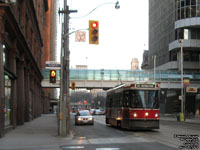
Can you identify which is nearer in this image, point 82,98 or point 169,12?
point 169,12

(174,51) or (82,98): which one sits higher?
(174,51)

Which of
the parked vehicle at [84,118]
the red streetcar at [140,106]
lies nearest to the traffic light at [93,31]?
the red streetcar at [140,106]

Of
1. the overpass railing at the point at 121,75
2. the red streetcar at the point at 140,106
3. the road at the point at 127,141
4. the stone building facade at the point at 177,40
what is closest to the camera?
the road at the point at 127,141

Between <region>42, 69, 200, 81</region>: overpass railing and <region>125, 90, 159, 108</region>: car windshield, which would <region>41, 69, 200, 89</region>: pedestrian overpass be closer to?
<region>42, 69, 200, 81</region>: overpass railing

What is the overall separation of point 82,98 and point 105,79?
90500mm

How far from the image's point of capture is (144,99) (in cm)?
2130

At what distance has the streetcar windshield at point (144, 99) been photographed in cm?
2119

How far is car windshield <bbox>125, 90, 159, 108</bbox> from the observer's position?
2120 centimetres

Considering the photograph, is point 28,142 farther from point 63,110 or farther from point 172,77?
point 172,77

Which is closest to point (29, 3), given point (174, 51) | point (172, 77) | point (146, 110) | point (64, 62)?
point (64, 62)

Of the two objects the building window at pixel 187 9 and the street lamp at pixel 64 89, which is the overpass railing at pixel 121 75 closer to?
the building window at pixel 187 9

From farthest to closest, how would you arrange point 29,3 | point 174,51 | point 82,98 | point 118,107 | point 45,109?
1. point 82,98
2. point 45,109
3. point 174,51
4. point 29,3
5. point 118,107

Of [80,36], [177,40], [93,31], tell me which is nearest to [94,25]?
[93,31]

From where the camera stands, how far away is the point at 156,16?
87.8 m
